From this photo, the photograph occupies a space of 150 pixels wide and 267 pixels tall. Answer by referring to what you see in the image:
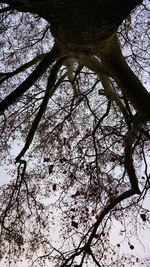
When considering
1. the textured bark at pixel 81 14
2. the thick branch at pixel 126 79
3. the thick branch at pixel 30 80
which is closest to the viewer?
the textured bark at pixel 81 14

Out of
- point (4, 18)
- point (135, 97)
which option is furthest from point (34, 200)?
point (4, 18)

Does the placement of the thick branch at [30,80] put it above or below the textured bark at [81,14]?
above

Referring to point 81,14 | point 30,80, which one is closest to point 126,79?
point 81,14

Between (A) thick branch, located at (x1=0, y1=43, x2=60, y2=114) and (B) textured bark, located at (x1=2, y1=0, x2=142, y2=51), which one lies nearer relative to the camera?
(B) textured bark, located at (x1=2, y1=0, x2=142, y2=51)

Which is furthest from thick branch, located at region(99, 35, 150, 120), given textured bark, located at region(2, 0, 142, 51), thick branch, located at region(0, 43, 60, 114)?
thick branch, located at region(0, 43, 60, 114)

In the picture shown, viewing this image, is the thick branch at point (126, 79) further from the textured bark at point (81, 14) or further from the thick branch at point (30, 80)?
the thick branch at point (30, 80)

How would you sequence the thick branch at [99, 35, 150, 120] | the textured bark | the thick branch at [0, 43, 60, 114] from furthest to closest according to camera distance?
the thick branch at [0, 43, 60, 114] < the thick branch at [99, 35, 150, 120] < the textured bark

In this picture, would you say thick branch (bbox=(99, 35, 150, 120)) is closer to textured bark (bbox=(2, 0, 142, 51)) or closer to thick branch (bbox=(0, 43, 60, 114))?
textured bark (bbox=(2, 0, 142, 51))

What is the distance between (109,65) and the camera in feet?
9.57

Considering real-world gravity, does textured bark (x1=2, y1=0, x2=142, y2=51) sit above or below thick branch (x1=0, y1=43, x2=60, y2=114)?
below

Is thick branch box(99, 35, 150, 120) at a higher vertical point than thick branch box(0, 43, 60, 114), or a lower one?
lower

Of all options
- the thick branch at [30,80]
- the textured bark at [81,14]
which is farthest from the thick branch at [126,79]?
the thick branch at [30,80]

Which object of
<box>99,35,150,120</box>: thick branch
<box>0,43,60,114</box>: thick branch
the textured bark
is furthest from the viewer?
<box>0,43,60,114</box>: thick branch

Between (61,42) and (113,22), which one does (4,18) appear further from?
(113,22)
